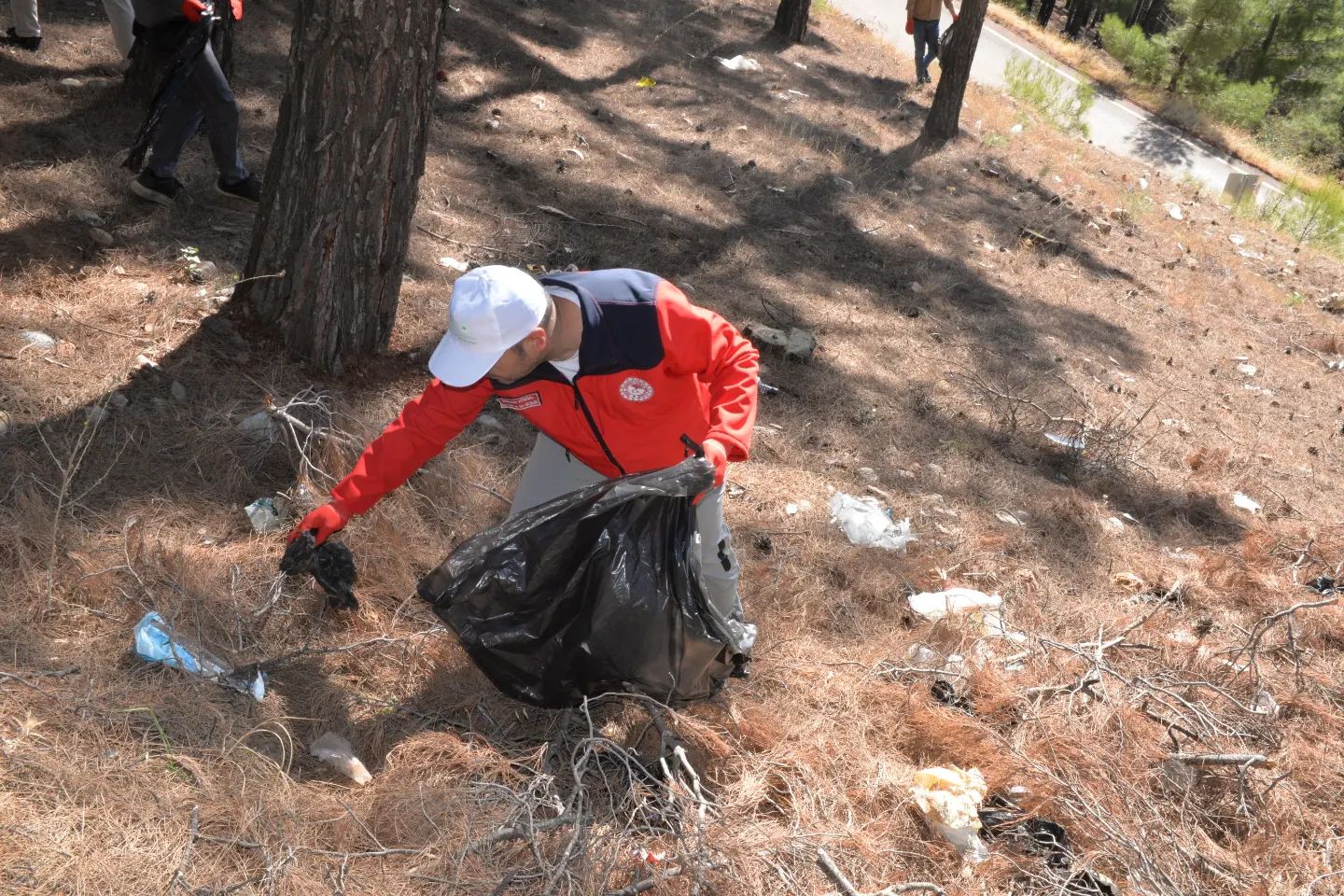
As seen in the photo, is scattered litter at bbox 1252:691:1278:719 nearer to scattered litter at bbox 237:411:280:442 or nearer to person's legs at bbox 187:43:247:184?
scattered litter at bbox 237:411:280:442

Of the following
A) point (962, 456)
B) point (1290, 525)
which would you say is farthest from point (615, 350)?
point (1290, 525)

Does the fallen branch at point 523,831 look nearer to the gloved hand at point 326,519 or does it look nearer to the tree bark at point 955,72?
the gloved hand at point 326,519

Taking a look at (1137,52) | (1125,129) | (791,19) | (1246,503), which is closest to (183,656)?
(1246,503)

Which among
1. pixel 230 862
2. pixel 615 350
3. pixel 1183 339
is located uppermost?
pixel 615 350

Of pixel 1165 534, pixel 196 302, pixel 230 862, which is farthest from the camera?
pixel 1165 534

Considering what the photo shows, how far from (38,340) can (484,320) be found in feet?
Answer: 7.20

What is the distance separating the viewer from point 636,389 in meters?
2.48

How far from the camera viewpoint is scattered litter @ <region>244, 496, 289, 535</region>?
3.10 metres

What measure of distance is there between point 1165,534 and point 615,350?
3138mm

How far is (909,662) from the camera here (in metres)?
3.16

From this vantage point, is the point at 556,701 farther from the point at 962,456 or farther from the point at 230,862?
the point at 962,456

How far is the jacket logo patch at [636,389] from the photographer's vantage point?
2.47 meters

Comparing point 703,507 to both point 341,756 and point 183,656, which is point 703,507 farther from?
point 183,656

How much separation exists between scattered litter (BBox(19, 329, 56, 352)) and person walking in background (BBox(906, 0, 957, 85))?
8936 mm
